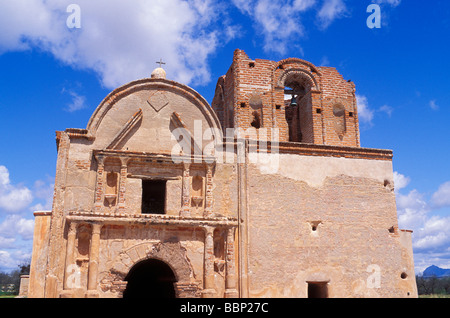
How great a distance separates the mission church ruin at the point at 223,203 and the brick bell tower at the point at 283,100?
39 millimetres

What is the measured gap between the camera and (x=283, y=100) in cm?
1233

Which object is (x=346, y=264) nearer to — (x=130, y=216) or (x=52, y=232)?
(x=130, y=216)

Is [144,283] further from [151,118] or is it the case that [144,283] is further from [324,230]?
[324,230]

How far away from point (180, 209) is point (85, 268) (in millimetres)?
2409

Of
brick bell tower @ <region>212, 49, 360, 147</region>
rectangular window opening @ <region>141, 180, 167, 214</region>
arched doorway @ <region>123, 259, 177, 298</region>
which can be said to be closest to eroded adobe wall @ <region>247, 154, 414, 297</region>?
brick bell tower @ <region>212, 49, 360, 147</region>

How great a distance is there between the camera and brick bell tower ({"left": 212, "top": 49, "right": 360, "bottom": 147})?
1201cm

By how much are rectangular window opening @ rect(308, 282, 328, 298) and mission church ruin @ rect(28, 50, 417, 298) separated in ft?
0.10

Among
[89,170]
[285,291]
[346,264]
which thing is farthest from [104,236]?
[346,264]

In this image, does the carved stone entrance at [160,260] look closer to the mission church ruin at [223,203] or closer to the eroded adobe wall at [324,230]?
the mission church ruin at [223,203]

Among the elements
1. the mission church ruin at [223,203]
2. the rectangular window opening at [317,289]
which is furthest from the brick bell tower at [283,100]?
the rectangular window opening at [317,289]

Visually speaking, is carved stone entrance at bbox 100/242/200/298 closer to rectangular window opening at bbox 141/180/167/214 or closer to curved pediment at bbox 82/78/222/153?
rectangular window opening at bbox 141/180/167/214

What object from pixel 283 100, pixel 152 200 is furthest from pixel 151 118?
pixel 283 100

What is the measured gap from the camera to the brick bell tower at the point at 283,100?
1201 cm

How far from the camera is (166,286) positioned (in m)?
12.5
